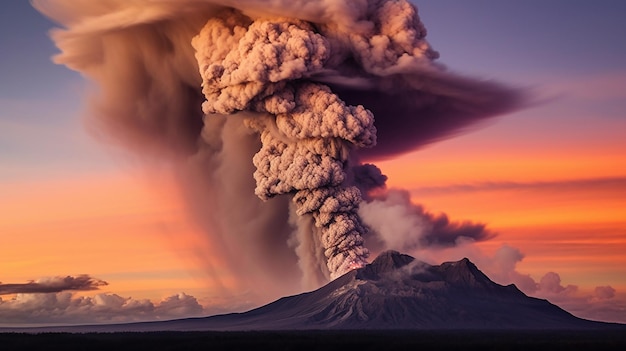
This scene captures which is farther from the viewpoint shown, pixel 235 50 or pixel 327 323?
pixel 327 323

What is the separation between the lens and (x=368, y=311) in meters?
137

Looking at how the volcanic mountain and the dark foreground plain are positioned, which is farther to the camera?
the volcanic mountain

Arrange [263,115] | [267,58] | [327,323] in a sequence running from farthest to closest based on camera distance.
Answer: [327,323], [263,115], [267,58]

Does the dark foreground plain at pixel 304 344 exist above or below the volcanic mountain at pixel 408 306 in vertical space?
below

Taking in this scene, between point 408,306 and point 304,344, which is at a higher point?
point 408,306

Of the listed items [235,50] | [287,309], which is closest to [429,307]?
[287,309]

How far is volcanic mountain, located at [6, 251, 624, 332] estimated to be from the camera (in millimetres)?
133125

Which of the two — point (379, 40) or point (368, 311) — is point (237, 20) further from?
point (368, 311)

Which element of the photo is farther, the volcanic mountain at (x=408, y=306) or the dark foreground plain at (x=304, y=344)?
the volcanic mountain at (x=408, y=306)

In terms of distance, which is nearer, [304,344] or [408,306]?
[304,344]

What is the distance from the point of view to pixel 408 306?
14038 cm

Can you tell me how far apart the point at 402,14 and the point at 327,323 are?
5040cm

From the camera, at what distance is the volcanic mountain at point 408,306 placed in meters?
133

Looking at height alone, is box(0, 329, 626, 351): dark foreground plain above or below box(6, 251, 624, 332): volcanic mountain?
below
